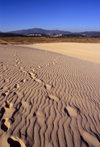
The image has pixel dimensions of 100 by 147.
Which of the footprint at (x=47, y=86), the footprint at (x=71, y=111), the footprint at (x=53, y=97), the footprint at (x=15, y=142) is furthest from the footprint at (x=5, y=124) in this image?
the footprint at (x=47, y=86)

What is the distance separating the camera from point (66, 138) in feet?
8.89

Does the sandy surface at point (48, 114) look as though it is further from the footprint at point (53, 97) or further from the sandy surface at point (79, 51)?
the sandy surface at point (79, 51)

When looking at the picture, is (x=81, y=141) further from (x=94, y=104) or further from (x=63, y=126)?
(x=94, y=104)

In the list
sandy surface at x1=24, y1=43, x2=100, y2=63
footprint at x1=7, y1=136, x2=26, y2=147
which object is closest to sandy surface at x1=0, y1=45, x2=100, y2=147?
footprint at x1=7, y1=136, x2=26, y2=147

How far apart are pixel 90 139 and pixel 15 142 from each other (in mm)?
1354

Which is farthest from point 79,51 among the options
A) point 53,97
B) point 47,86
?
point 53,97

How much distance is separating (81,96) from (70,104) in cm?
A: 69

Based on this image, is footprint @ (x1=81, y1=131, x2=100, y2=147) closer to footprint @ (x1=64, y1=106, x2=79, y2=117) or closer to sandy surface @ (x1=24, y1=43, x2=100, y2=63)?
footprint @ (x1=64, y1=106, x2=79, y2=117)

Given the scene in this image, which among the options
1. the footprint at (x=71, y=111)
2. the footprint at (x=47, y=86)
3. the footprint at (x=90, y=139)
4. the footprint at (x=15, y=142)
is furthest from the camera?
the footprint at (x=47, y=86)

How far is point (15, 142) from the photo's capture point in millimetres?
2518

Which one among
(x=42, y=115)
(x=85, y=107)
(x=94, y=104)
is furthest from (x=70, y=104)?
(x=42, y=115)

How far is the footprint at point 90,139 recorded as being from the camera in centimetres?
263

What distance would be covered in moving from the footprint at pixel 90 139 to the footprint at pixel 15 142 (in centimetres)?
113

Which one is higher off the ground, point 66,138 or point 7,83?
point 66,138
